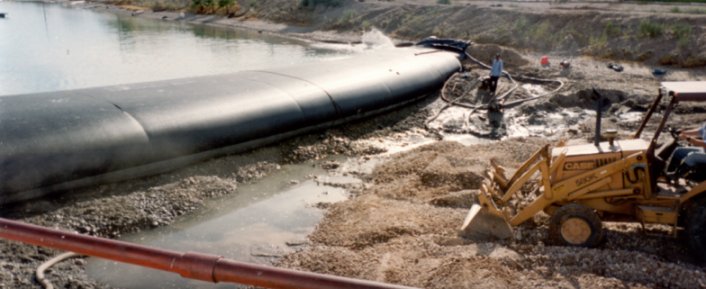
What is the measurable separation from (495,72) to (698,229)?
955 cm

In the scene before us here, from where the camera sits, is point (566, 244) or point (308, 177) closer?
point (566, 244)

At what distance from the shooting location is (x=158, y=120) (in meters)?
9.66

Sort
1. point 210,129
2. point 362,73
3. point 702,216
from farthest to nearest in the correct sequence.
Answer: point 362,73, point 210,129, point 702,216

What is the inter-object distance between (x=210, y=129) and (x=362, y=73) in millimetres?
5257

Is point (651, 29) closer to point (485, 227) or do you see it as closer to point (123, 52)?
point (485, 227)

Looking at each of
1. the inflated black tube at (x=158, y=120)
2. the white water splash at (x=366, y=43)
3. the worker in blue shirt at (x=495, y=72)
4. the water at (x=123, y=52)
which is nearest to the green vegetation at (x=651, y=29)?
the worker in blue shirt at (x=495, y=72)

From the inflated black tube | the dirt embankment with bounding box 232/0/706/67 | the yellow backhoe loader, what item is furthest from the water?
the yellow backhoe loader

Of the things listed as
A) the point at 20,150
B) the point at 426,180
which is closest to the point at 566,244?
the point at 426,180

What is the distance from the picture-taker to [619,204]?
6875 mm

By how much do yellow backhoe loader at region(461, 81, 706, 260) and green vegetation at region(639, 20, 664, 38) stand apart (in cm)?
1723

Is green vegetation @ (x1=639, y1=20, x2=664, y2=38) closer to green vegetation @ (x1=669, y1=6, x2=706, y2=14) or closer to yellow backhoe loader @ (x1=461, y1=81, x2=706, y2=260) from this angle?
green vegetation @ (x1=669, y1=6, x2=706, y2=14)

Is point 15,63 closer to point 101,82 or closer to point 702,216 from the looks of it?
point 101,82

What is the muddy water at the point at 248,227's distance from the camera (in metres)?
6.77

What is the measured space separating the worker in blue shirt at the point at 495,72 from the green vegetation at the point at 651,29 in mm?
9722
